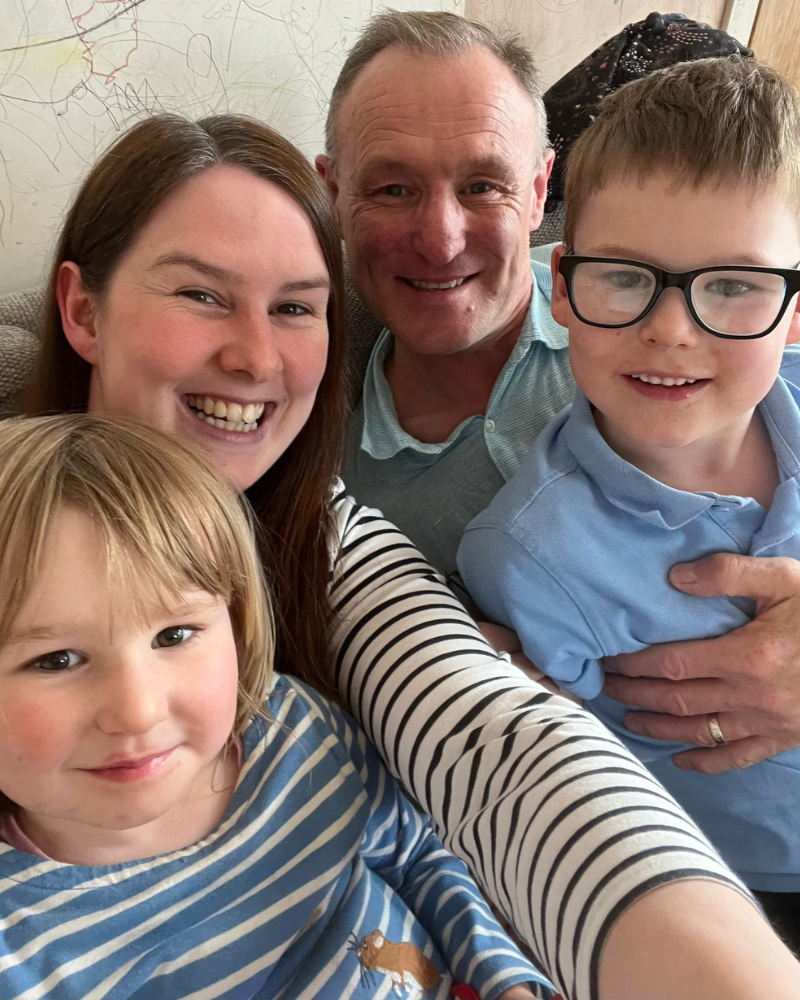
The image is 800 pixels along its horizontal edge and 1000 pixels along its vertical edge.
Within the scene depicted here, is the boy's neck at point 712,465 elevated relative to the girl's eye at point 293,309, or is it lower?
lower

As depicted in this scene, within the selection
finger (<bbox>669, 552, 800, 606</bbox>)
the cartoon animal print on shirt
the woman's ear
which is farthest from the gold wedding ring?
the woman's ear

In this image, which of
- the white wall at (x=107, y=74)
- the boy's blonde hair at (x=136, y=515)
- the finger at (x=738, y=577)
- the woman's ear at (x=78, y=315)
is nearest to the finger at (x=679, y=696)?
the finger at (x=738, y=577)

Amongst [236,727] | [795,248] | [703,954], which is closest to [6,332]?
[236,727]

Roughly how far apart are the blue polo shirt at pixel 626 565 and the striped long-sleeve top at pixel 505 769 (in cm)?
Result: 11

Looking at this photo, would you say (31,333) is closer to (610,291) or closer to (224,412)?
(224,412)

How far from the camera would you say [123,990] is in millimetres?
848

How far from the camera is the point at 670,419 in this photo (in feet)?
3.60

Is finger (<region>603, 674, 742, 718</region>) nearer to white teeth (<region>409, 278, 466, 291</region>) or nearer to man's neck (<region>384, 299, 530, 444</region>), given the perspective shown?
man's neck (<region>384, 299, 530, 444</region>)

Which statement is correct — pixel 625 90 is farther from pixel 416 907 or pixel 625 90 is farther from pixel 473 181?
pixel 416 907

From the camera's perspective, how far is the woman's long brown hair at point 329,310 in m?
1.12

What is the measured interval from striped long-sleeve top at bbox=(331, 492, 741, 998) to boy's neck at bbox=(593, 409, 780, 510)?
0.35m

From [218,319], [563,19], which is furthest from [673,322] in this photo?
[563,19]

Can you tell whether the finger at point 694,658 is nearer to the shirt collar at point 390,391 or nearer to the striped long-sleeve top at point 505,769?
the striped long-sleeve top at point 505,769

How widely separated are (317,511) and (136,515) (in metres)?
0.42
